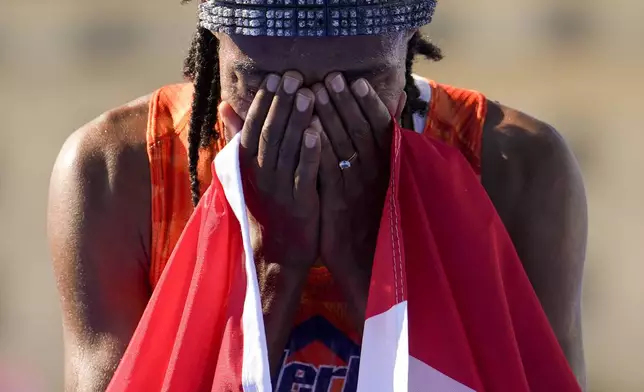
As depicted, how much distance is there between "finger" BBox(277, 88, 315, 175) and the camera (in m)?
2.18

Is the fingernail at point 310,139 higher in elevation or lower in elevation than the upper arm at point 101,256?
higher

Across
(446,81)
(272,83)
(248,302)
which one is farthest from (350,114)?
(446,81)

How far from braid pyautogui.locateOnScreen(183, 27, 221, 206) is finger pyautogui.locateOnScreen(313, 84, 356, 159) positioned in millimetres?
345

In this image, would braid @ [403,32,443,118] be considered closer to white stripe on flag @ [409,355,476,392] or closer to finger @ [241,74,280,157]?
finger @ [241,74,280,157]

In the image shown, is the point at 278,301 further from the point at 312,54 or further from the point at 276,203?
the point at 312,54

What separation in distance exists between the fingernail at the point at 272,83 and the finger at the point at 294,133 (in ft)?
0.14

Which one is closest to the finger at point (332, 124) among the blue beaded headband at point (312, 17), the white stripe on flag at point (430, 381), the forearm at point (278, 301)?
the blue beaded headband at point (312, 17)

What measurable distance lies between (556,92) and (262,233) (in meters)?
4.80

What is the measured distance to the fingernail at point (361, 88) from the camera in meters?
2.19

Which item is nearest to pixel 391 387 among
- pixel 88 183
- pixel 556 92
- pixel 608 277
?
pixel 88 183

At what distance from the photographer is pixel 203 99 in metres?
2.53

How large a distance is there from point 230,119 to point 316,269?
0.38 m

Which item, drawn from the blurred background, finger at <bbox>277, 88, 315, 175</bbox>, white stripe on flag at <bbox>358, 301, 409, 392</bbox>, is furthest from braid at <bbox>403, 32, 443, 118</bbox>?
the blurred background

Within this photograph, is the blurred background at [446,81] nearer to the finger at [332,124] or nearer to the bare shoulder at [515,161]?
the bare shoulder at [515,161]
